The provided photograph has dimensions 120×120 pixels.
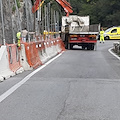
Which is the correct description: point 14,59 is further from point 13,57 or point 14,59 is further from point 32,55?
point 32,55

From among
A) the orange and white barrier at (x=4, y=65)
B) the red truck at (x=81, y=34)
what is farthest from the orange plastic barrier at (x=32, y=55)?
the red truck at (x=81, y=34)

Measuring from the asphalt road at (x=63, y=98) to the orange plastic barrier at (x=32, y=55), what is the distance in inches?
62.9

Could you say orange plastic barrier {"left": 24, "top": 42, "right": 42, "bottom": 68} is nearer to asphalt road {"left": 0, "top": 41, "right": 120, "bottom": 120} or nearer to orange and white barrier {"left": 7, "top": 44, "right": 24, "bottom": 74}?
orange and white barrier {"left": 7, "top": 44, "right": 24, "bottom": 74}

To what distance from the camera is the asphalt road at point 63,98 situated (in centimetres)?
558

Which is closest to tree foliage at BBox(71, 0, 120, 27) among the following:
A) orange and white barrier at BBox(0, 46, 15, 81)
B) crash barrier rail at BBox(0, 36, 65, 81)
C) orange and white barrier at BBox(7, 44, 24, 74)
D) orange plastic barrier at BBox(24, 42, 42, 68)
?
crash barrier rail at BBox(0, 36, 65, 81)

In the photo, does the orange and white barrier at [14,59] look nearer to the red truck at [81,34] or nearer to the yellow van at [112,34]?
the red truck at [81,34]

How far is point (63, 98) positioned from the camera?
6.86 m

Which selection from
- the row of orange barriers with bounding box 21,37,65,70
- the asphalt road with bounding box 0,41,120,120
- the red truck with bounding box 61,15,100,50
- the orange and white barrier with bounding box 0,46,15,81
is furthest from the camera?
the red truck with bounding box 61,15,100,50

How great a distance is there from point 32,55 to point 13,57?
203 cm

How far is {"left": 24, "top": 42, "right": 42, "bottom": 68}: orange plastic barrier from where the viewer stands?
11773 mm

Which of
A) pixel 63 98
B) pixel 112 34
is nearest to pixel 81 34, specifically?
pixel 63 98

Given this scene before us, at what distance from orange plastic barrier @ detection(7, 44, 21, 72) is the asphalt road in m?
0.49

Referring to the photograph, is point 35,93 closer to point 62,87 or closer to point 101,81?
point 62,87

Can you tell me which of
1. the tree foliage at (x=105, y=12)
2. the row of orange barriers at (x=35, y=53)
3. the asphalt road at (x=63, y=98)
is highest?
the tree foliage at (x=105, y=12)
